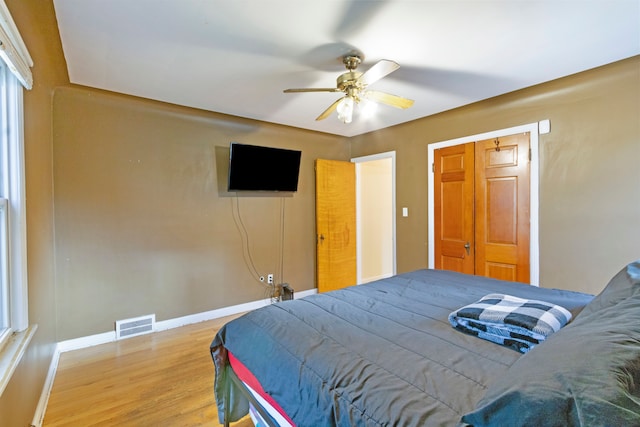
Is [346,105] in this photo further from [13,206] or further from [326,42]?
[13,206]

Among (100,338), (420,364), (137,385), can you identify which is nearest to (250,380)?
(420,364)

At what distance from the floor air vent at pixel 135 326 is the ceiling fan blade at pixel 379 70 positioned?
3.12 metres

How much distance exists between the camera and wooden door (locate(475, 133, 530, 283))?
9.63 feet

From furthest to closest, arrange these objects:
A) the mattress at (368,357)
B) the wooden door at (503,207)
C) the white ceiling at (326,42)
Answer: the wooden door at (503,207) < the white ceiling at (326,42) < the mattress at (368,357)

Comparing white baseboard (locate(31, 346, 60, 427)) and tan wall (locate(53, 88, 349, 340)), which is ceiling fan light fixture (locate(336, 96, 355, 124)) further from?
white baseboard (locate(31, 346, 60, 427))

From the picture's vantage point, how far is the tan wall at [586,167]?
2.36 metres

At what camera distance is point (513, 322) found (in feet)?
4.04

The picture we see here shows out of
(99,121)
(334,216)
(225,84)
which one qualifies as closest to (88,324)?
(99,121)

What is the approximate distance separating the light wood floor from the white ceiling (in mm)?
2450

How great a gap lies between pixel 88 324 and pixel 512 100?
4.70 m

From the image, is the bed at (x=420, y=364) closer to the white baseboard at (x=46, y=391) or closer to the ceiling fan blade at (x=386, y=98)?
the white baseboard at (x=46, y=391)

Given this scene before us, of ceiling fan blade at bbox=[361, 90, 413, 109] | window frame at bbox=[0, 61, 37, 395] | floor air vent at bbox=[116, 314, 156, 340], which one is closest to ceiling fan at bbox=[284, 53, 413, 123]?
ceiling fan blade at bbox=[361, 90, 413, 109]

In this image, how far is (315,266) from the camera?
445 centimetres

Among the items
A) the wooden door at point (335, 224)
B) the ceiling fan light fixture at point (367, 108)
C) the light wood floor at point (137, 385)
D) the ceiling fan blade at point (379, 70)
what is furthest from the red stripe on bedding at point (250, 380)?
the wooden door at point (335, 224)
